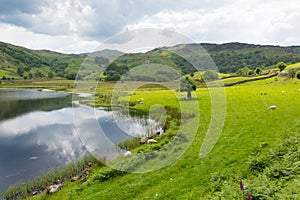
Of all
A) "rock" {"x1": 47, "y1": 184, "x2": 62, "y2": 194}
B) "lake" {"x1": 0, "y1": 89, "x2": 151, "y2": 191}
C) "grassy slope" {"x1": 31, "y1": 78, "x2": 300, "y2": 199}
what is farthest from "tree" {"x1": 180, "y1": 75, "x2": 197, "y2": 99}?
"rock" {"x1": 47, "y1": 184, "x2": 62, "y2": 194}

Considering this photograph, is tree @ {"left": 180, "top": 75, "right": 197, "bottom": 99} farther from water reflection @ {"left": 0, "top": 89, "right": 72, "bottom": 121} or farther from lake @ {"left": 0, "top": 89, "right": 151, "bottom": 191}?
water reflection @ {"left": 0, "top": 89, "right": 72, "bottom": 121}

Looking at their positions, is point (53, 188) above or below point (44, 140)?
below

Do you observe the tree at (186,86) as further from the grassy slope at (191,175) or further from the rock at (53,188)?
the rock at (53,188)

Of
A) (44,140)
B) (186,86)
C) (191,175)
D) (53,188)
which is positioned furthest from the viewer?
(186,86)

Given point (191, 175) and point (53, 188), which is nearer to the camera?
point (191, 175)

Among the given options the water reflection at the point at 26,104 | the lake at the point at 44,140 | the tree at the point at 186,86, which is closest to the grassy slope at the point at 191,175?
the lake at the point at 44,140

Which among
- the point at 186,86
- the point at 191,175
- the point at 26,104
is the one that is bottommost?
the point at 191,175

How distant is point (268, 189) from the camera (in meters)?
8.17

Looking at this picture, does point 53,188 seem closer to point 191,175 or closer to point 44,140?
point 191,175

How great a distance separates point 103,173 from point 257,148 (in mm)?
9868

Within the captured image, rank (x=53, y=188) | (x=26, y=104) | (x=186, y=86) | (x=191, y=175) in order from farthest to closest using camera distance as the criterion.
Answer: (x=26, y=104)
(x=186, y=86)
(x=53, y=188)
(x=191, y=175)

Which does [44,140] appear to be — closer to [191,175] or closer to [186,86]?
[191,175]

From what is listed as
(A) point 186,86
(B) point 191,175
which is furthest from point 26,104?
(B) point 191,175

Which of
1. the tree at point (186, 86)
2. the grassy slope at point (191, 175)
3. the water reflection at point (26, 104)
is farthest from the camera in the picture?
the water reflection at point (26, 104)
